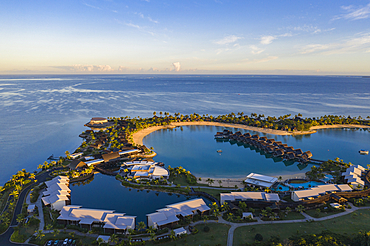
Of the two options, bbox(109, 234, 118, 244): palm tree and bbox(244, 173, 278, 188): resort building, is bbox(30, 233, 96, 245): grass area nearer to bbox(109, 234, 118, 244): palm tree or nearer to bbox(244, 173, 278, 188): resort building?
bbox(109, 234, 118, 244): palm tree

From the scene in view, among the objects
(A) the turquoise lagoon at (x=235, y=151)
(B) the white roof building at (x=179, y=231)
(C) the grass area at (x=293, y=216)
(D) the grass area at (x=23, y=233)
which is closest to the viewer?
(D) the grass area at (x=23, y=233)

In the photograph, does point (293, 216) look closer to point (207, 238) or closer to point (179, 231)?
point (207, 238)

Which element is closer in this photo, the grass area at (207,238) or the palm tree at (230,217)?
the grass area at (207,238)

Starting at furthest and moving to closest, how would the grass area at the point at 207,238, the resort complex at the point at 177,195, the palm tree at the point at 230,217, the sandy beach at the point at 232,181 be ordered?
1. the sandy beach at the point at 232,181
2. the palm tree at the point at 230,217
3. the resort complex at the point at 177,195
4. the grass area at the point at 207,238

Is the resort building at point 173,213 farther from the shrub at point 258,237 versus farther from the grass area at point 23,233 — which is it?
the grass area at point 23,233

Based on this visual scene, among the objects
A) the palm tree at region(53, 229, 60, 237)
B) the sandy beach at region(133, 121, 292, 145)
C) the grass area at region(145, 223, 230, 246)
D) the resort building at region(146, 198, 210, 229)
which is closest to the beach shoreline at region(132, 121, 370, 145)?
the sandy beach at region(133, 121, 292, 145)

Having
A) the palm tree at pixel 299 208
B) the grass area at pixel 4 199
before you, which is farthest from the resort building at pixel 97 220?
the palm tree at pixel 299 208

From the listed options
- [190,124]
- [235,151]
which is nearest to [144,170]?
[235,151]
